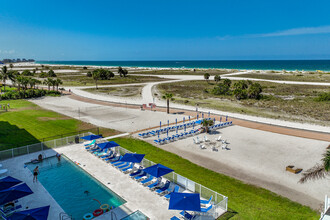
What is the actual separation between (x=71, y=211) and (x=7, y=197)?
3.97 metres

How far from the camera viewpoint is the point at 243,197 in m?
17.2

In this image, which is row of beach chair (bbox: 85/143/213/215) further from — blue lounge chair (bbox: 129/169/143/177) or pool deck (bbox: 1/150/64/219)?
pool deck (bbox: 1/150/64/219)

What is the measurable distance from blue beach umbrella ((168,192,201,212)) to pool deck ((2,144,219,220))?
168 cm

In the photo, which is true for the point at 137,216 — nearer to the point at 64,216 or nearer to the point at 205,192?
the point at 64,216

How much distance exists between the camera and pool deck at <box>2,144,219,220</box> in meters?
15.4

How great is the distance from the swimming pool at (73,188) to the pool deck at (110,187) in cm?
44

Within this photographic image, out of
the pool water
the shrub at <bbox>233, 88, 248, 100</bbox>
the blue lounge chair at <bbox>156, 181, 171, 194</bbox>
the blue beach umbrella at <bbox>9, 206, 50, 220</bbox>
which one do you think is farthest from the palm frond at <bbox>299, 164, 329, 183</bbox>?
the shrub at <bbox>233, 88, 248, 100</bbox>

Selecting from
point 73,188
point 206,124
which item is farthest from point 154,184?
point 206,124

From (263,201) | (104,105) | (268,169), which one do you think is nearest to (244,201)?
(263,201)

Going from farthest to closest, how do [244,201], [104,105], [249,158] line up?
[104,105] → [249,158] → [244,201]

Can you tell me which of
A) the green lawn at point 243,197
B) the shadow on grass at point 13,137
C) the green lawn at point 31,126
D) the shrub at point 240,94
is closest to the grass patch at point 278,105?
the shrub at point 240,94

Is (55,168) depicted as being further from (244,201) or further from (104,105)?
(104,105)

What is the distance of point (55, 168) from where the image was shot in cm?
2191

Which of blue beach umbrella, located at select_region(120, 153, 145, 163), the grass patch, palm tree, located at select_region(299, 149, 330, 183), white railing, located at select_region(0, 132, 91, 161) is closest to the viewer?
palm tree, located at select_region(299, 149, 330, 183)
